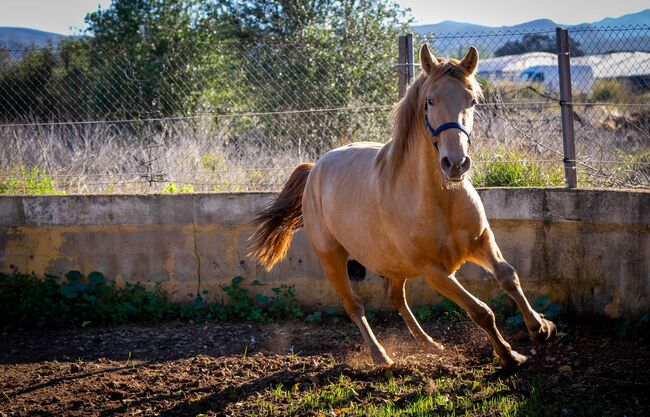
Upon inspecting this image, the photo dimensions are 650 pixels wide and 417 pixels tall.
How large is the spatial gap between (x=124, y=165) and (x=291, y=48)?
241cm

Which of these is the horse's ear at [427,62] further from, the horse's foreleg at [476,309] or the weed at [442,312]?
the weed at [442,312]

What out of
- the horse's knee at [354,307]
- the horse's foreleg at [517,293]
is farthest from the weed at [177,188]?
the horse's foreleg at [517,293]

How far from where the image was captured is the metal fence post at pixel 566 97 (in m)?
6.61

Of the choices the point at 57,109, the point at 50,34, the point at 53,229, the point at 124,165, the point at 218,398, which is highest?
the point at 50,34

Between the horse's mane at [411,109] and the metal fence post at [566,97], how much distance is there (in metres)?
1.99

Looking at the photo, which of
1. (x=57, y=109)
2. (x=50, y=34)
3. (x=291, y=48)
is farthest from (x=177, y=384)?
(x=50, y=34)

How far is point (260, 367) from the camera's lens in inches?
227

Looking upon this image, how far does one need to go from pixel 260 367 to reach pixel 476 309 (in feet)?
6.17

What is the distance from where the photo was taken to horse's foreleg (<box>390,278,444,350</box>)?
19.3ft

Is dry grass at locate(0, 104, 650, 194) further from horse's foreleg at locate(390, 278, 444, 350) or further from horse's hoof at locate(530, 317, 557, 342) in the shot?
horse's hoof at locate(530, 317, 557, 342)

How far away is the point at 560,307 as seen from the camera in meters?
6.43

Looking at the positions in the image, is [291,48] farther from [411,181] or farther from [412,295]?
[411,181]

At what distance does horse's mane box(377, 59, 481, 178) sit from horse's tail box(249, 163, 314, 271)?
169 centimetres

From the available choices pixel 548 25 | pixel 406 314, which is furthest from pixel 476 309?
pixel 548 25
